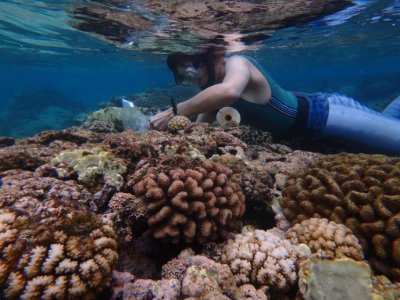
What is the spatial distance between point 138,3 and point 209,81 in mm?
4057

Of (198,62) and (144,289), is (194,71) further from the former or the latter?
(144,289)

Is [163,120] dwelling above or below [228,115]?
below

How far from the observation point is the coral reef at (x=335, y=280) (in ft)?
6.68

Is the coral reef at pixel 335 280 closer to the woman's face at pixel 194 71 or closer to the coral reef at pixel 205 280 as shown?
the coral reef at pixel 205 280

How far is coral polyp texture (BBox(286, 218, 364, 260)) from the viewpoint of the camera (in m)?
2.61

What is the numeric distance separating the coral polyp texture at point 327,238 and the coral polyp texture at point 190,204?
0.70 meters

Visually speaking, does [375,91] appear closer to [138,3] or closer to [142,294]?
[138,3]

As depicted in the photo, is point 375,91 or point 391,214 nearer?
point 391,214

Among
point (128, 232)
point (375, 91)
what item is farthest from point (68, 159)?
point (375, 91)

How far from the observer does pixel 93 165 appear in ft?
10.6

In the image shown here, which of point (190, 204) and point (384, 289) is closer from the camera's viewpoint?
point (384, 289)

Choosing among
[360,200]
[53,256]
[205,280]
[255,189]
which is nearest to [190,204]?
[205,280]

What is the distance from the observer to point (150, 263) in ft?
8.55

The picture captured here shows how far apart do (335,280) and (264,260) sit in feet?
1.98
